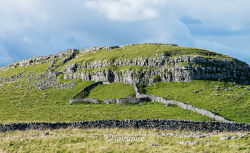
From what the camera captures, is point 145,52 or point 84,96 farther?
point 145,52

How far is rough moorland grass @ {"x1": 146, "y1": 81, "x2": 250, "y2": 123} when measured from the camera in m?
63.5

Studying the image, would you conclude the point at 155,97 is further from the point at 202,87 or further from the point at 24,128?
the point at 24,128

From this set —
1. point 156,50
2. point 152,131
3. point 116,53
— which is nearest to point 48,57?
point 116,53

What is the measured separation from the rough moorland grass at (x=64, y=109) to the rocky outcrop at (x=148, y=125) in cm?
865

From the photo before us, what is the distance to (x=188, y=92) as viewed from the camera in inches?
3278

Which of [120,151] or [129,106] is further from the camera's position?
[129,106]


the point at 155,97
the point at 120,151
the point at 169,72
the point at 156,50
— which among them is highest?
the point at 156,50

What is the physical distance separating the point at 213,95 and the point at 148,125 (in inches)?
1156

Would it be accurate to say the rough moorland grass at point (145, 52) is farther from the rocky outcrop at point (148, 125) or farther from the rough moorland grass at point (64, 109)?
the rocky outcrop at point (148, 125)

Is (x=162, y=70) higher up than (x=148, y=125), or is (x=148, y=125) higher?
(x=162, y=70)

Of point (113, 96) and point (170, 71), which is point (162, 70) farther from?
point (113, 96)

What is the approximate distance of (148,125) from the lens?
52969 millimetres

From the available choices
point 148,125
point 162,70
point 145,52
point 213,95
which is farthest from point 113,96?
point 148,125

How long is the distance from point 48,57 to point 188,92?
9274 cm
